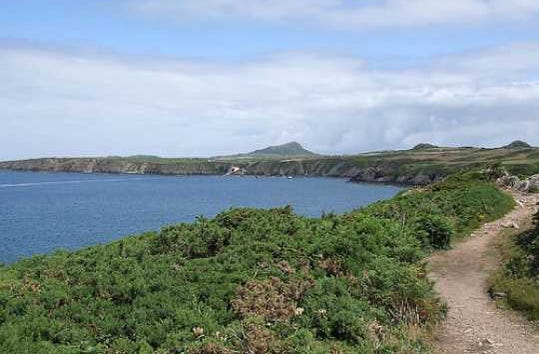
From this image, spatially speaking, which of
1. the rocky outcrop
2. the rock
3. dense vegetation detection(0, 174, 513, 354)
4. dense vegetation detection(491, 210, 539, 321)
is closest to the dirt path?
the rock

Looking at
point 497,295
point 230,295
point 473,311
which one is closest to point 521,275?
point 497,295

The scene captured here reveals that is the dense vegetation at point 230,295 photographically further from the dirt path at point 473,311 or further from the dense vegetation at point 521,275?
the dense vegetation at point 521,275

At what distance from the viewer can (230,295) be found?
1428cm

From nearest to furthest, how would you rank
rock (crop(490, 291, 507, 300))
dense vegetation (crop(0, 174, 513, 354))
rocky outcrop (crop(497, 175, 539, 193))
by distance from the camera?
dense vegetation (crop(0, 174, 513, 354)) < rock (crop(490, 291, 507, 300)) < rocky outcrop (crop(497, 175, 539, 193))

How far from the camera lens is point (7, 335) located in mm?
11375

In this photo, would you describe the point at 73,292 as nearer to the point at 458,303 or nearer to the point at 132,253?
the point at 132,253

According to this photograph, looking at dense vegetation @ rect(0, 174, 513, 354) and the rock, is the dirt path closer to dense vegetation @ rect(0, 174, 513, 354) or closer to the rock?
the rock

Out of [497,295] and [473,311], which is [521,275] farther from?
[473,311]

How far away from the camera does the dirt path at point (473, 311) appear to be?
14.4 m

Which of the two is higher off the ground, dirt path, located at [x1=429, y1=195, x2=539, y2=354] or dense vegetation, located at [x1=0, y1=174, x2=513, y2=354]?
dense vegetation, located at [x1=0, y1=174, x2=513, y2=354]

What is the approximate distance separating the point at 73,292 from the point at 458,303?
468 inches

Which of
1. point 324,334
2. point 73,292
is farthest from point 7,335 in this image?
point 324,334

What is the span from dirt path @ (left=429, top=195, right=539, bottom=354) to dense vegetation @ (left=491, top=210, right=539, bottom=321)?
503 millimetres

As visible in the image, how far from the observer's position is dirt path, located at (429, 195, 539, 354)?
568 inches
